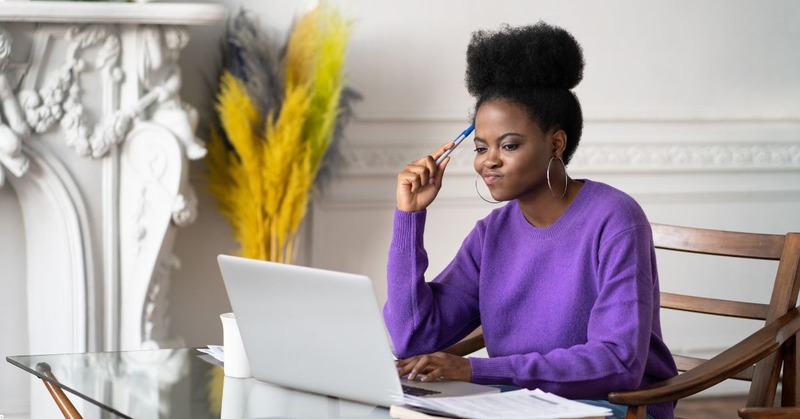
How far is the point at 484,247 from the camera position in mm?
2021

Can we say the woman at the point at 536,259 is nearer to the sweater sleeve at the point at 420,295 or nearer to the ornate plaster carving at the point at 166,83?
the sweater sleeve at the point at 420,295

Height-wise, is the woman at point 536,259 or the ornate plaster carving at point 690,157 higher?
the ornate plaster carving at point 690,157

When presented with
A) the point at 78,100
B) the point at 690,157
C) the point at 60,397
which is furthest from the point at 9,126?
the point at 690,157

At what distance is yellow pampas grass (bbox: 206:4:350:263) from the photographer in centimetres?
301

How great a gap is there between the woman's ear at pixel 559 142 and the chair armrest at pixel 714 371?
45 cm

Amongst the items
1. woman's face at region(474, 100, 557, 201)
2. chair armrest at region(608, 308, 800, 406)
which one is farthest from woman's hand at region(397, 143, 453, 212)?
chair armrest at region(608, 308, 800, 406)

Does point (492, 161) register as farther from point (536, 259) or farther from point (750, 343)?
point (750, 343)

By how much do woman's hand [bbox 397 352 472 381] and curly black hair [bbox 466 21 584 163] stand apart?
0.48 m

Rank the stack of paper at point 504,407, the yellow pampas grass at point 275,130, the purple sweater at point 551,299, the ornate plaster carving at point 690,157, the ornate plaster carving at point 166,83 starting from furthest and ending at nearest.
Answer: the ornate plaster carving at point 690,157 < the yellow pampas grass at point 275,130 < the ornate plaster carving at point 166,83 < the purple sweater at point 551,299 < the stack of paper at point 504,407

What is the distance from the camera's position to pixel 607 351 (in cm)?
169

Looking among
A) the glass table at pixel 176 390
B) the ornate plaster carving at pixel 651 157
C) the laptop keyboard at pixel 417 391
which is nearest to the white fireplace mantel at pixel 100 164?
the ornate plaster carving at pixel 651 157

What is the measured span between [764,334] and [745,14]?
91.7 inches

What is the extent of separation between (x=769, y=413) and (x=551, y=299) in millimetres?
407

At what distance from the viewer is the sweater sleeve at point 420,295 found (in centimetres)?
197
